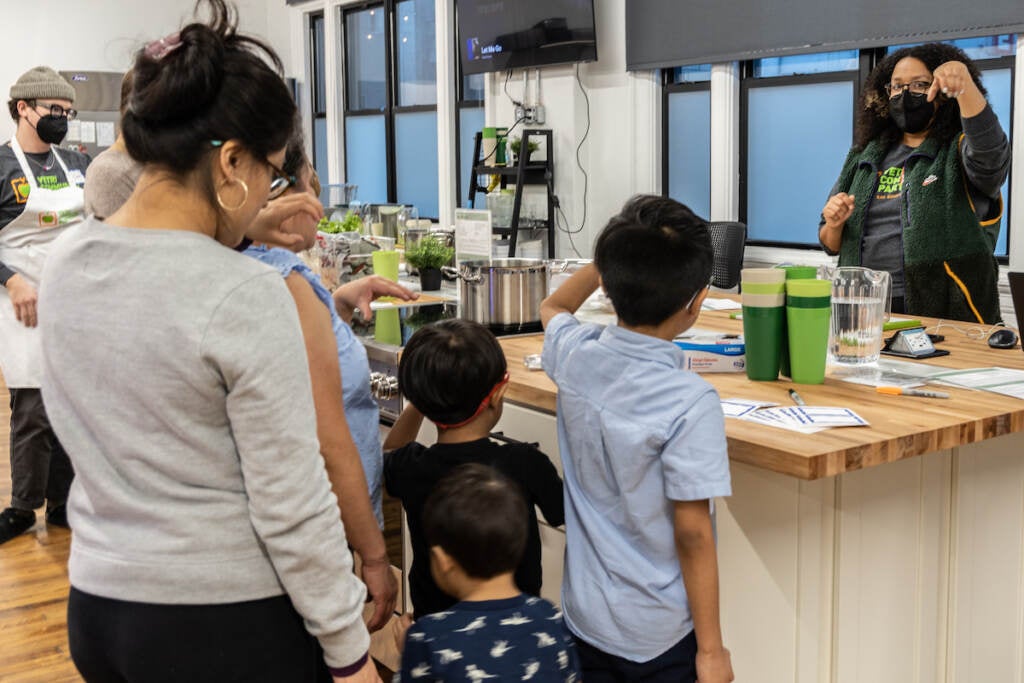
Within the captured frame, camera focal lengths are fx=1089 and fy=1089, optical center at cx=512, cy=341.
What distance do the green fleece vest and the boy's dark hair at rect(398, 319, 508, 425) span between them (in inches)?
71.8

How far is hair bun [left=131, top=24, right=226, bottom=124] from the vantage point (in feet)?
3.59

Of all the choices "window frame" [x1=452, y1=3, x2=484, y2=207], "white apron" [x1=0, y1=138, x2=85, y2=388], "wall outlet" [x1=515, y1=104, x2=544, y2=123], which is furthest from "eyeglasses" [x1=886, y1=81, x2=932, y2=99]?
"window frame" [x1=452, y1=3, x2=484, y2=207]

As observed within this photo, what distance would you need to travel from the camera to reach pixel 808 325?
80.2 inches

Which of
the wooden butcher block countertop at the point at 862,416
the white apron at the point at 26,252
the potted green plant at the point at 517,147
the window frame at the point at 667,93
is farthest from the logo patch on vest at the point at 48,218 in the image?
the window frame at the point at 667,93

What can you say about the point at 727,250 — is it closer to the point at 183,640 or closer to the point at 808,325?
the point at 808,325

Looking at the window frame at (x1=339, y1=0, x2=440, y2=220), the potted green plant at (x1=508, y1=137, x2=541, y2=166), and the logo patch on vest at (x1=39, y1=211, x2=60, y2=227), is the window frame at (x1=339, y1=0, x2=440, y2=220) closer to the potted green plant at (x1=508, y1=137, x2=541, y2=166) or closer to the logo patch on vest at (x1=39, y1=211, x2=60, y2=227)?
the potted green plant at (x1=508, y1=137, x2=541, y2=166)

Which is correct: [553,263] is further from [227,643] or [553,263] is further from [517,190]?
[517,190]

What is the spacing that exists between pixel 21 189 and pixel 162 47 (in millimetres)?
2963

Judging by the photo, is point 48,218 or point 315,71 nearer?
point 48,218

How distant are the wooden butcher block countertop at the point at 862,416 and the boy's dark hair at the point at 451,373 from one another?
0.98ft

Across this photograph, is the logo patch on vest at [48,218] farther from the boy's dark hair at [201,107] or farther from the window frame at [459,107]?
the window frame at [459,107]

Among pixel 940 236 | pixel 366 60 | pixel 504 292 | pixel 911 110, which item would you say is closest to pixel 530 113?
pixel 366 60

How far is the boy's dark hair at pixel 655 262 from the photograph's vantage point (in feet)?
5.01

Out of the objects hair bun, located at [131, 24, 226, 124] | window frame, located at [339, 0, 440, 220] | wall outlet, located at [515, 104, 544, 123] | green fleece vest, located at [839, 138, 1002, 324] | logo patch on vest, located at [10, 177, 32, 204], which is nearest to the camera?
hair bun, located at [131, 24, 226, 124]
